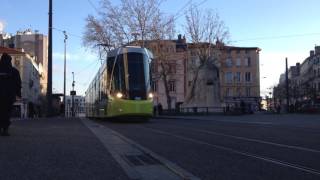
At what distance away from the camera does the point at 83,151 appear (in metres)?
9.78

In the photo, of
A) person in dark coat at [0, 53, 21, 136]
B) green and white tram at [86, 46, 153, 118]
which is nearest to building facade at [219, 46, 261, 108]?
green and white tram at [86, 46, 153, 118]

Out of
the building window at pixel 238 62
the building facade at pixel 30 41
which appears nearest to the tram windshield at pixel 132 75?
the building window at pixel 238 62

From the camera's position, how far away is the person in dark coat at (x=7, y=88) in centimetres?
1197

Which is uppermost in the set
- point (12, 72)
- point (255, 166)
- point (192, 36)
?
point (192, 36)

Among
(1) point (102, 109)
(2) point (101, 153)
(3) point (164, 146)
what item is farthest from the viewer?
(1) point (102, 109)

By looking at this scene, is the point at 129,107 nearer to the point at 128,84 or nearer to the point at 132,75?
the point at 128,84

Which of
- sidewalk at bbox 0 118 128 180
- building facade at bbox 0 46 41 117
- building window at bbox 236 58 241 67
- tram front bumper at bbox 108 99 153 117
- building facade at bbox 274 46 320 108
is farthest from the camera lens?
building window at bbox 236 58 241 67

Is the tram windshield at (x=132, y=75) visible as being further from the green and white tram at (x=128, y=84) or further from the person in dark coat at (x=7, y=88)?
the person in dark coat at (x=7, y=88)

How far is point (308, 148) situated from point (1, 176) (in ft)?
23.3

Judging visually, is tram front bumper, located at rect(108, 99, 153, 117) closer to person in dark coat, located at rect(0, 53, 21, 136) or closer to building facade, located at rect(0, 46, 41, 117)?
person in dark coat, located at rect(0, 53, 21, 136)

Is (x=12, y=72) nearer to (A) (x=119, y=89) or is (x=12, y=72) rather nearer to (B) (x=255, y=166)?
(B) (x=255, y=166)

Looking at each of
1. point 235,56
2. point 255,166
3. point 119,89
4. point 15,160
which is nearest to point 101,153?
point 15,160

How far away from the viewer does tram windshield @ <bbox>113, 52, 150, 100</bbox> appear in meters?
25.6

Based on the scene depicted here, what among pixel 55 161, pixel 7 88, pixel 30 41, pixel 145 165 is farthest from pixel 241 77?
pixel 55 161
